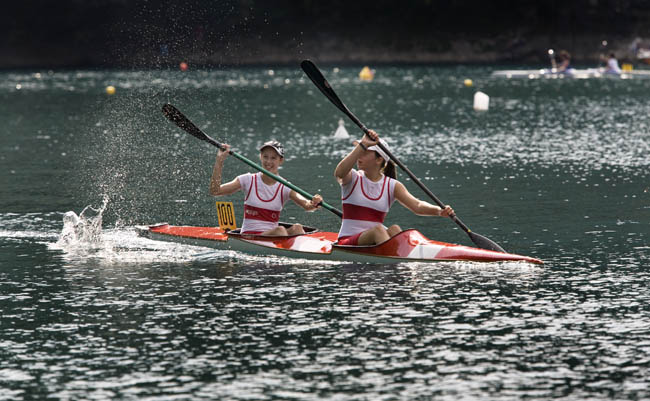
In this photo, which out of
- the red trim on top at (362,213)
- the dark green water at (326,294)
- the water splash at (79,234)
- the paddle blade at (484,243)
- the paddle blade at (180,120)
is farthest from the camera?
the paddle blade at (180,120)

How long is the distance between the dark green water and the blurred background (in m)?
75.5

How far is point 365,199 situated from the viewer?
15172 millimetres

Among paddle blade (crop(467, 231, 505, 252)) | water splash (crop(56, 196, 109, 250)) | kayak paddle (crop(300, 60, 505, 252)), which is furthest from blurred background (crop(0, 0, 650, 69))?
paddle blade (crop(467, 231, 505, 252))

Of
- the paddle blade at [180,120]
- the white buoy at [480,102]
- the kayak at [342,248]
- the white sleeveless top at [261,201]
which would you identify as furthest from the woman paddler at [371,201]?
the white buoy at [480,102]

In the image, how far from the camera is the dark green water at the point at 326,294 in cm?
985

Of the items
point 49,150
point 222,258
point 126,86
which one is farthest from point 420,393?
point 126,86

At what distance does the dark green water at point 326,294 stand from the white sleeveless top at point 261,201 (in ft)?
1.85

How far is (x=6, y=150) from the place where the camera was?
32.6 meters

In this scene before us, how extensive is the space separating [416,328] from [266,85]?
6352 centimetres

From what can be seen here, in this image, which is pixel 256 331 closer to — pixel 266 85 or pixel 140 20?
pixel 266 85

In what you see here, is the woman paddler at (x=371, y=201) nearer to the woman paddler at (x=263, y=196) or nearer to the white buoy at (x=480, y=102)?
the woman paddler at (x=263, y=196)

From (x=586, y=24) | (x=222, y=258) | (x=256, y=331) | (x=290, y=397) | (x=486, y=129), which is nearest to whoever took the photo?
(x=290, y=397)

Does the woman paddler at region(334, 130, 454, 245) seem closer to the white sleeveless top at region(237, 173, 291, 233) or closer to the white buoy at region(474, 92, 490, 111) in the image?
the white sleeveless top at region(237, 173, 291, 233)

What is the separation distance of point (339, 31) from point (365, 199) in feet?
309
